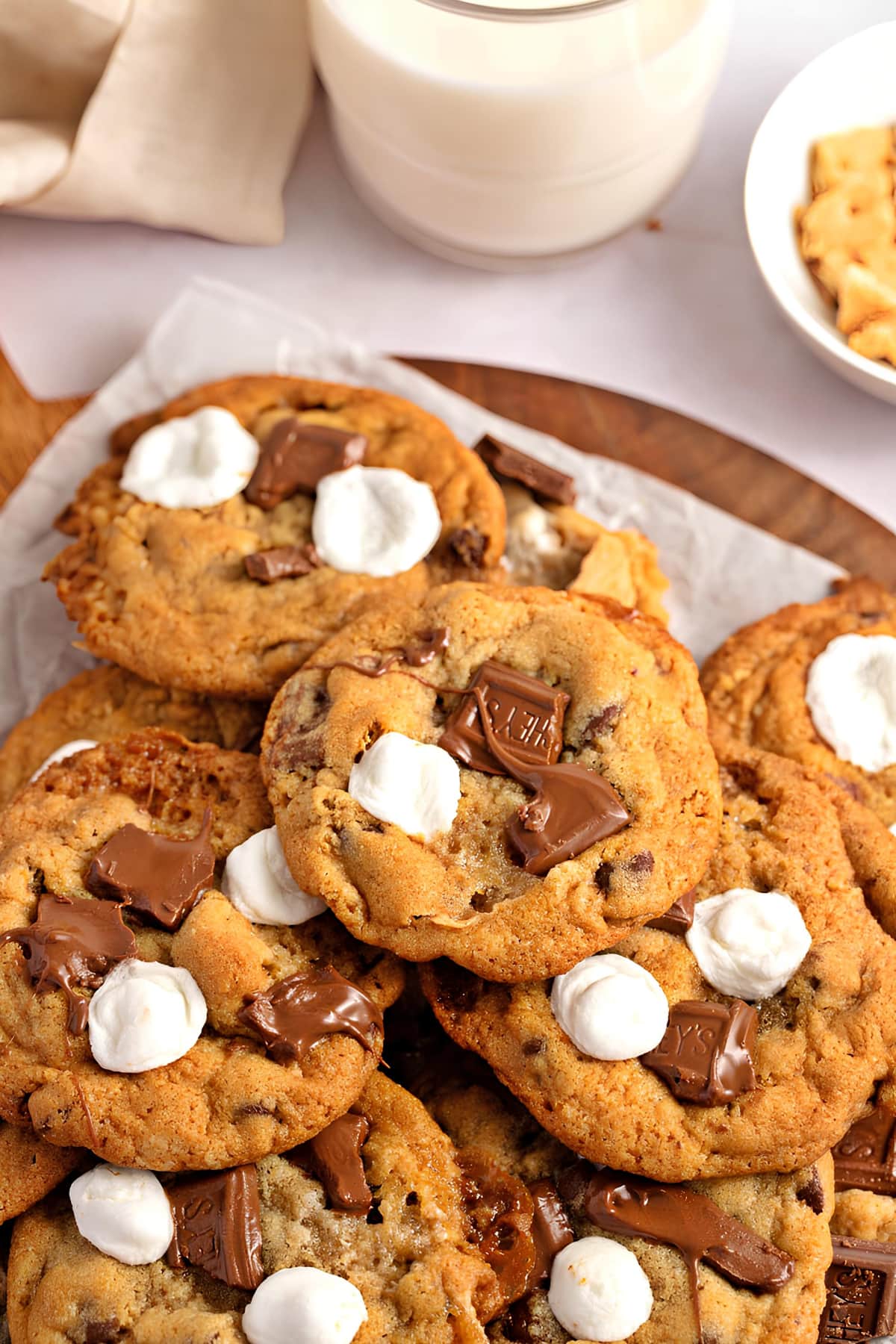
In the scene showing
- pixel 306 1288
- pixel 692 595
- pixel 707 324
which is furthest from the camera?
pixel 707 324

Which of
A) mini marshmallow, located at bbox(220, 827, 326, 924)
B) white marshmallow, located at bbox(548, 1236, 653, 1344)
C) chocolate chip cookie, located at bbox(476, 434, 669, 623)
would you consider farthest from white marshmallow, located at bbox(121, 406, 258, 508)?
white marshmallow, located at bbox(548, 1236, 653, 1344)

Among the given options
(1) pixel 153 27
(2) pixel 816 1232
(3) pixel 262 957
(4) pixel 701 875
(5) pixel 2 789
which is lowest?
(5) pixel 2 789

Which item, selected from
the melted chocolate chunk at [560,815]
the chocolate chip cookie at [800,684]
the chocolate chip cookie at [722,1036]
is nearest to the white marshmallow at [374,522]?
the melted chocolate chunk at [560,815]

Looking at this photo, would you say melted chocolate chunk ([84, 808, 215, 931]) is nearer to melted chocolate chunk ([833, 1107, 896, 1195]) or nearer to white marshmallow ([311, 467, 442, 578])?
white marshmallow ([311, 467, 442, 578])

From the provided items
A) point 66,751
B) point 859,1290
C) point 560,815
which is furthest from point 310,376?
point 859,1290

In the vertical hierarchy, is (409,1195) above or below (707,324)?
below

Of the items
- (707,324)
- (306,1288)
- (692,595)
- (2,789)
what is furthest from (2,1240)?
(707,324)

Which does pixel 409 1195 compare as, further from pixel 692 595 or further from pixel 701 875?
pixel 692 595

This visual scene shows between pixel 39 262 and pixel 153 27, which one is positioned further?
pixel 39 262

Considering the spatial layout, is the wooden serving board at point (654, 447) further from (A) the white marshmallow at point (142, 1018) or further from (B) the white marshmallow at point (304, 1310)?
(B) the white marshmallow at point (304, 1310)
